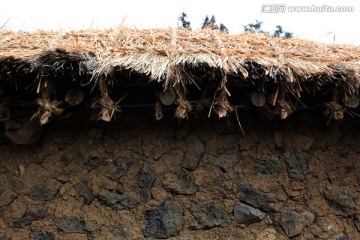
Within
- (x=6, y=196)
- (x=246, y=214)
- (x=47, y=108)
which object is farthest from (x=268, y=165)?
(x=6, y=196)

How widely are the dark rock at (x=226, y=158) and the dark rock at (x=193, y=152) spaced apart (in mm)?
94

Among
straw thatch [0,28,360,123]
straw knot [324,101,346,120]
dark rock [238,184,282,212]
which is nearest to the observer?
straw thatch [0,28,360,123]

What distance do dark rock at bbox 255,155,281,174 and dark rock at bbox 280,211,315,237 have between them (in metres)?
0.31

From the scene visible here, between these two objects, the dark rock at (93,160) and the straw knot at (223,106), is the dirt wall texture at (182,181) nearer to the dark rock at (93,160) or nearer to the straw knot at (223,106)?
the dark rock at (93,160)

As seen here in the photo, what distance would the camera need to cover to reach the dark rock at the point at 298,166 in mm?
2635

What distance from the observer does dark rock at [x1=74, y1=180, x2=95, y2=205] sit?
2.55 m

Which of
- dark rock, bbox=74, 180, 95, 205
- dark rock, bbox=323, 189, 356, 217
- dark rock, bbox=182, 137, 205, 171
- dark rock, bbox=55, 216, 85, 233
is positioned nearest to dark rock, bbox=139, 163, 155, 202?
dark rock, bbox=182, 137, 205, 171

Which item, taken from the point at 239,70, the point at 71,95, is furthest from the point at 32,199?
the point at 239,70

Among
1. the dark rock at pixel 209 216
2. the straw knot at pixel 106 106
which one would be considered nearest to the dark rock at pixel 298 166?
the dark rock at pixel 209 216

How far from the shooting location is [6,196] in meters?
2.54

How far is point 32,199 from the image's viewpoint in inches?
100

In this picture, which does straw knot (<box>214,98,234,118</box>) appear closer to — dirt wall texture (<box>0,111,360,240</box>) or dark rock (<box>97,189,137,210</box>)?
dirt wall texture (<box>0,111,360,240</box>)

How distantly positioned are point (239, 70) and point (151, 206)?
1099 mm

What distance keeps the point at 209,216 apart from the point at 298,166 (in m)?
0.74
